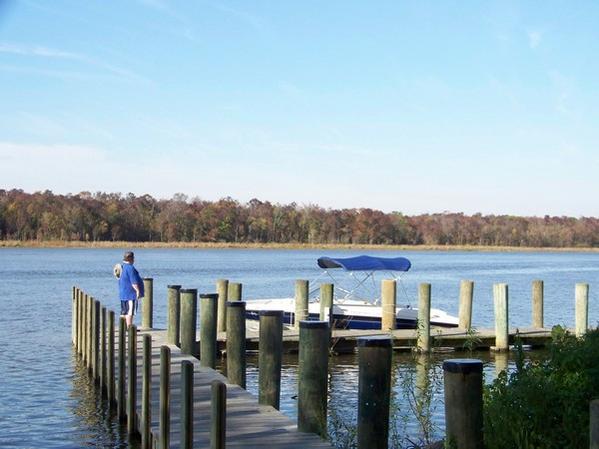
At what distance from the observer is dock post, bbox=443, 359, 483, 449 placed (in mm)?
7582

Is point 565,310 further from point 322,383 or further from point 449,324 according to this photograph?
point 322,383

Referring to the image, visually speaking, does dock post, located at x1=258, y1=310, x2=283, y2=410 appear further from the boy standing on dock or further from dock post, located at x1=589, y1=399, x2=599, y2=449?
the boy standing on dock

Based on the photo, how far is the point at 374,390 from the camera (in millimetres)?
9531

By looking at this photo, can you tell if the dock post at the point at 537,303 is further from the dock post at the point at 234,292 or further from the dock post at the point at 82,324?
the dock post at the point at 82,324

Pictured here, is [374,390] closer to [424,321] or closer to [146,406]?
[146,406]

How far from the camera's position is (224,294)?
76.4 ft

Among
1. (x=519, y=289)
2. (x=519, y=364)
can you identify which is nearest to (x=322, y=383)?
(x=519, y=364)

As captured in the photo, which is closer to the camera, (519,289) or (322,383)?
(322,383)

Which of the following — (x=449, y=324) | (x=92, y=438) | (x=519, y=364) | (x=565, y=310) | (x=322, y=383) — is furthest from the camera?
(x=565, y=310)

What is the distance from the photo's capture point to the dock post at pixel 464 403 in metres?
7.58

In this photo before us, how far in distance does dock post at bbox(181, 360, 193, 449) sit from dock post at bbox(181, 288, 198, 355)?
9.43 meters

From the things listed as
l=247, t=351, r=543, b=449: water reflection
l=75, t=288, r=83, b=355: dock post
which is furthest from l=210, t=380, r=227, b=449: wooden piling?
l=75, t=288, r=83, b=355: dock post

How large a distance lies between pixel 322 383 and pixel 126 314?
10.9 meters

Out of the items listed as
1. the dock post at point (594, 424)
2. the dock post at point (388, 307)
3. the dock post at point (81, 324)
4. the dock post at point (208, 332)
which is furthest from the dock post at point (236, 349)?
the dock post at point (594, 424)
